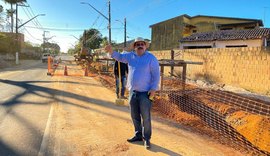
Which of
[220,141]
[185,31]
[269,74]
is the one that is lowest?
[220,141]

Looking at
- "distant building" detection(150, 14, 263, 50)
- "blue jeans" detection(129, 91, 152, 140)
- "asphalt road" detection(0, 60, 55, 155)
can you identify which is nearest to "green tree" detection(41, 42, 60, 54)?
"distant building" detection(150, 14, 263, 50)

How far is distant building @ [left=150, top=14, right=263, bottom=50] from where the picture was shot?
3606 centimetres

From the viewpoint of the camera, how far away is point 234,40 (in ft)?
76.4

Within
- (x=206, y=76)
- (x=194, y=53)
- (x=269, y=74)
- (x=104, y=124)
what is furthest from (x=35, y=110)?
(x=194, y=53)

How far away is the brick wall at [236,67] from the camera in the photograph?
12.7 metres

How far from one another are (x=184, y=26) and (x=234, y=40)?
1408cm

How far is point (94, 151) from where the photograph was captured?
426cm

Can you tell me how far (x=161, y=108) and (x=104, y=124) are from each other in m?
2.60

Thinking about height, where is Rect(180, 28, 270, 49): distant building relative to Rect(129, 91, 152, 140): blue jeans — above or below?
above

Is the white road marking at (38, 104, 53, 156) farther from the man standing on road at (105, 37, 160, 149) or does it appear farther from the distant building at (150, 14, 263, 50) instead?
the distant building at (150, 14, 263, 50)

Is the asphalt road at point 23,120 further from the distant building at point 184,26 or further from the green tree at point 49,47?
the green tree at point 49,47

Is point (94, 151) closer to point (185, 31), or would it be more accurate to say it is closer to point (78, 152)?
point (78, 152)

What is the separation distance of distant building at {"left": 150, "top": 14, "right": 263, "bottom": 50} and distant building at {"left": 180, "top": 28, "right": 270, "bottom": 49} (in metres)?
9.04

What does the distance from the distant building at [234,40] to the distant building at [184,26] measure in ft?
29.7
